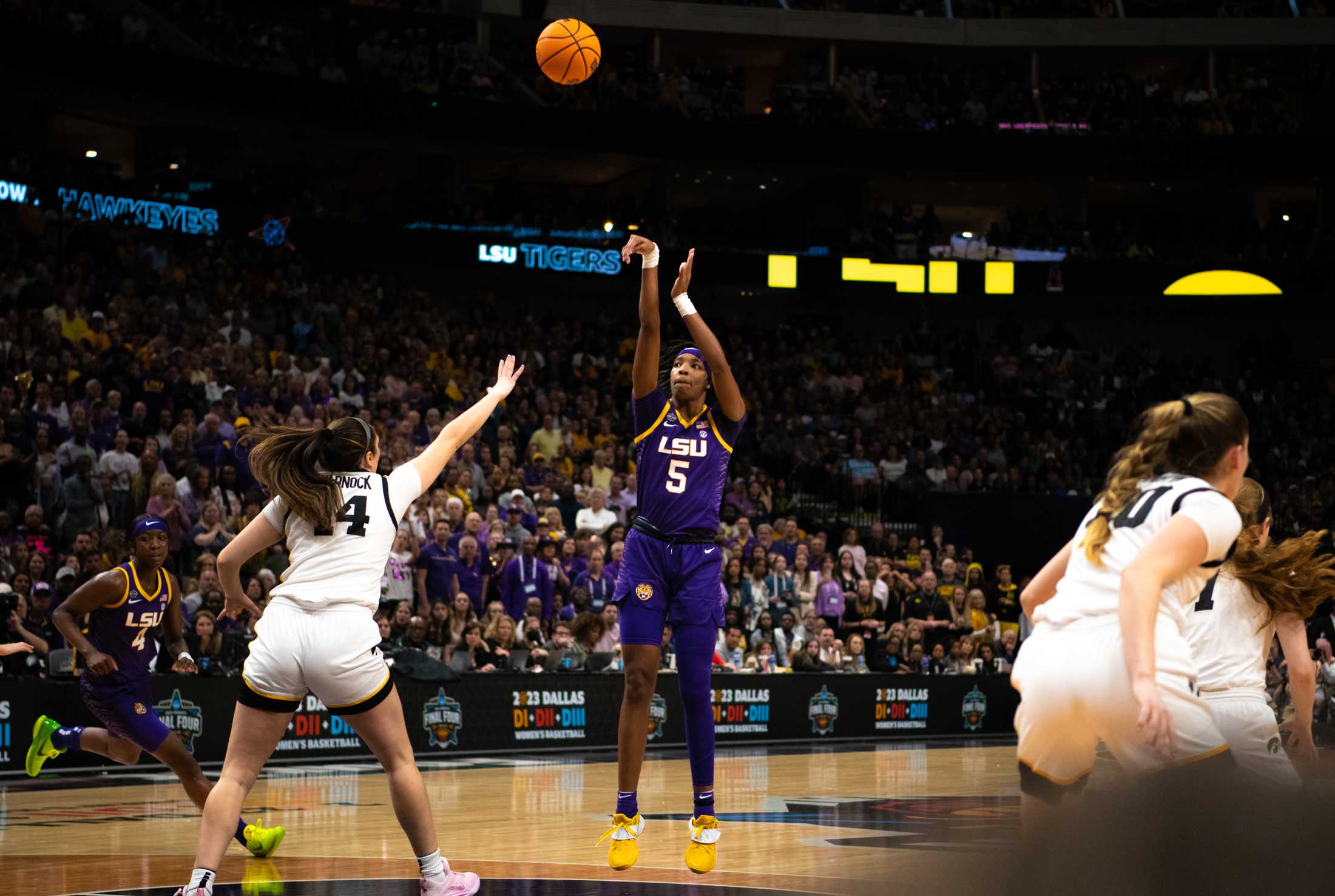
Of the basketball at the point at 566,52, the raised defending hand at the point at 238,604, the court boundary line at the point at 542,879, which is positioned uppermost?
the basketball at the point at 566,52

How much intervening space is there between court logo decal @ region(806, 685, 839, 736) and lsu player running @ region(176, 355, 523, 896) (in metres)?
13.4

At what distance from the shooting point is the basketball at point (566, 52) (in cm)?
1504

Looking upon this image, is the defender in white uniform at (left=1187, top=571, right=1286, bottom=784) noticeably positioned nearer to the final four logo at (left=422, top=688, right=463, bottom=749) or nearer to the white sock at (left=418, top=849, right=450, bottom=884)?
the white sock at (left=418, top=849, right=450, bottom=884)

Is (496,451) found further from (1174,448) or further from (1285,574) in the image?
(1174,448)

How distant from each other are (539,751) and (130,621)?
26.6 ft

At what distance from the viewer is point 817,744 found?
19266 mm

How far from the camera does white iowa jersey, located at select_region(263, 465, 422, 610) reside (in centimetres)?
648

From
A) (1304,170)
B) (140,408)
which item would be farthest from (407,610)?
(1304,170)

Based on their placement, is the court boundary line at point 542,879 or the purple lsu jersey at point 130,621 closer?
the court boundary line at point 542,879

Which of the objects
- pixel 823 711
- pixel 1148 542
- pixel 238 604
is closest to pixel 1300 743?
pixel 1148 542

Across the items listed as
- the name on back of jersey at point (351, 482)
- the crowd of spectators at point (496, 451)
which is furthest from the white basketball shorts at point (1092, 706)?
the crowd of spectators at point (496, 451)

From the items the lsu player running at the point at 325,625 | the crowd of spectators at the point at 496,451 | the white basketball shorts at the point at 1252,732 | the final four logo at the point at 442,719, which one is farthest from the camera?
the crowd of spectators at the point at 496,451

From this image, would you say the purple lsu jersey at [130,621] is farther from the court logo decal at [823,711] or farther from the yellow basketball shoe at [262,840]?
the court logo decal at [823,711]

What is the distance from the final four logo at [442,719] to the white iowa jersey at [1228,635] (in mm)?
10974
